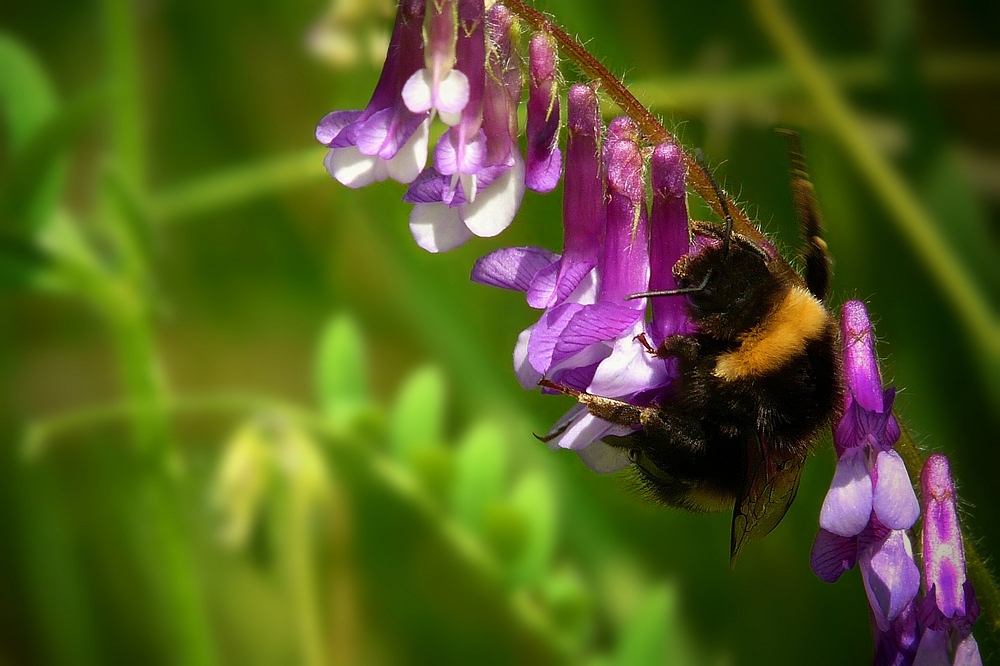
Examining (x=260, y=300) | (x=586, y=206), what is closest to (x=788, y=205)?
(x=586, y=206)

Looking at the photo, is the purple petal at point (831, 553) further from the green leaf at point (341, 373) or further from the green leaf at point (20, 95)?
the green leaf at point (20, 95)

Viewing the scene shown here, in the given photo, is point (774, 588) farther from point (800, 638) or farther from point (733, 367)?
point (733, 367)

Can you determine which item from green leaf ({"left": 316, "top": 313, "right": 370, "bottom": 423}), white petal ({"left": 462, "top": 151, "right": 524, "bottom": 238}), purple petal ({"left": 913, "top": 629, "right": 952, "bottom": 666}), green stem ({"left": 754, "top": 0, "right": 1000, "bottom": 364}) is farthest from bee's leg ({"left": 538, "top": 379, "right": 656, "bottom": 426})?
green stem ({"left": 754, "top": 0, "right": 1000, "bottom": 364})

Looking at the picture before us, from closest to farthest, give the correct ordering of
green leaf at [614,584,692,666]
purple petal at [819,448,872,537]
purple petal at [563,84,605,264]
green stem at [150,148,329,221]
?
purple petal at [819,448,872,537], purple petal at [563,84,605,264], green leaf at [614,584,692,666], green stem at [150,148,329,221]

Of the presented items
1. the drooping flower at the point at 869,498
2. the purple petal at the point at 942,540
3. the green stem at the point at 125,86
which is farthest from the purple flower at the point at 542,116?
the green stem at the point at 125,86

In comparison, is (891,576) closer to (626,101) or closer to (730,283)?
(730,283)

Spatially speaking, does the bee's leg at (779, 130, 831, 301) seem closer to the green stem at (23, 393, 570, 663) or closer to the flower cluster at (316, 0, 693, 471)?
the flower cluster at (316, 0, 693, 471)
